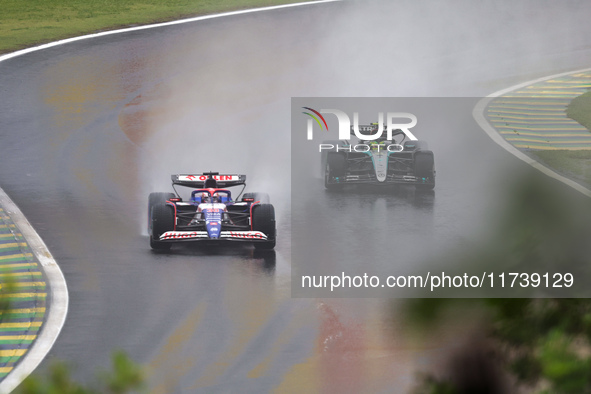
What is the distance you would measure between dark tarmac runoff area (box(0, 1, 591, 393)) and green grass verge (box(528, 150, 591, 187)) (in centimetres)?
108

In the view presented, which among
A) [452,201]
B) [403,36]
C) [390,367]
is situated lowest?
[390,367]

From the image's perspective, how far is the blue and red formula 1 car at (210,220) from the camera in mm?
15102

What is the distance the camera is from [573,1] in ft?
129

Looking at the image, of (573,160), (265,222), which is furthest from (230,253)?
(573,160)

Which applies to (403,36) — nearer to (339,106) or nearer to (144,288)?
(339,106)

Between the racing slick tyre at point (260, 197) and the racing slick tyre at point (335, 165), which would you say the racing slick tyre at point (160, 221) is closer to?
the racing slick tyre at point (260, 197)

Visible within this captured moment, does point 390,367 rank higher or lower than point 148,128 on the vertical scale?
lower

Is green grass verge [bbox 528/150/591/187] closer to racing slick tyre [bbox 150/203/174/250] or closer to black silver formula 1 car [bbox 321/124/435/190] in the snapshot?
black silver formula 1 car [bbox 321/124/435/190]

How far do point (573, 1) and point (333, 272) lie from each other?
2844 cm

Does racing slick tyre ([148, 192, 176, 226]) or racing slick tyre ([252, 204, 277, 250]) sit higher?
racing slick tyre ([148, 192, 176, 226])

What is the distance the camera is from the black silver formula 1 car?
62.2ft

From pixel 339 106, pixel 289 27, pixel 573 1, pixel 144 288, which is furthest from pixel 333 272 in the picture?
pixel 573 1

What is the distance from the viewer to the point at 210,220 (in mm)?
15289

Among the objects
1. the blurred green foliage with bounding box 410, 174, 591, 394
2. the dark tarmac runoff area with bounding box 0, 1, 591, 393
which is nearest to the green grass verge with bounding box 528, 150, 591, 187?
the dark tarmac runoff area with bounding box 0, 1, 591, 393
